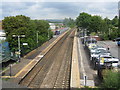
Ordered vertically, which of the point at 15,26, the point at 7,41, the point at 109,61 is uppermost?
the point at 15,26

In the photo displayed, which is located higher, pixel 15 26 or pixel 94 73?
pixel 15 26

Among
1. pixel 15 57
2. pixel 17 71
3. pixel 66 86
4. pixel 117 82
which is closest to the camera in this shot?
pixel 117 82

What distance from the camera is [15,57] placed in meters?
23.4

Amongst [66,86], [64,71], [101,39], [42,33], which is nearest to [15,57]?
[64,71]

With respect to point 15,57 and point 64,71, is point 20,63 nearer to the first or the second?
point 15,57

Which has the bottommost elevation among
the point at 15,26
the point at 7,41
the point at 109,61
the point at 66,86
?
the point at 66,86

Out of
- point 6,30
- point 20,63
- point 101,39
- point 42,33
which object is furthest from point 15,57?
point 101,39

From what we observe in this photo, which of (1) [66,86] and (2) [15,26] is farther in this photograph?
(2) [15,26]

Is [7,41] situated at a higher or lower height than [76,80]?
higher

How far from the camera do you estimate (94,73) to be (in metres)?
16.6

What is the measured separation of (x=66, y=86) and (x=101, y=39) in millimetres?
35863

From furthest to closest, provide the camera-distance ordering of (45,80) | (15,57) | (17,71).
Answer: (15,57), (17,71), (45,80)

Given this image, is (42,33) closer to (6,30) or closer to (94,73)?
(6,30)

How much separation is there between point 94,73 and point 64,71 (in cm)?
354
